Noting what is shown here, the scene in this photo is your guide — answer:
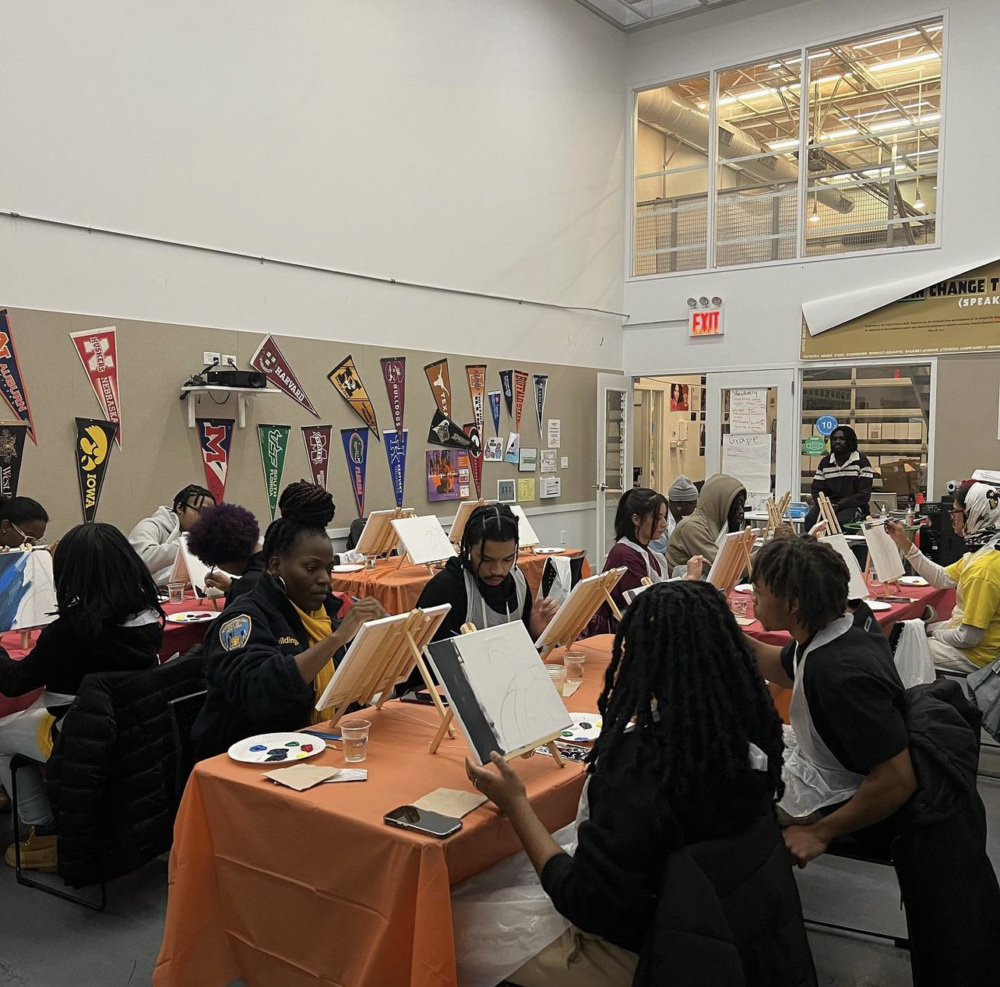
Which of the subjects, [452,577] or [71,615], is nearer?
[71,615]

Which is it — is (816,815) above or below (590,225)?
below

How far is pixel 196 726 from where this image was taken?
8.42 feet

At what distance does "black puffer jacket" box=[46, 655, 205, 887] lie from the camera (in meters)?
2.71

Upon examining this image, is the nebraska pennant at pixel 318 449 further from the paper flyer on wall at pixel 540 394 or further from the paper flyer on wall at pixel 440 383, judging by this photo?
the paper flyer on wall at pixel 540 394

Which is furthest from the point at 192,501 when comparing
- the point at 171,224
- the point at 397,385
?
the point at 397,385

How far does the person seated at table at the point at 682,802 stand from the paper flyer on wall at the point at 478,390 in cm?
652

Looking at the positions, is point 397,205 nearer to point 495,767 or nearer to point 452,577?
point 452,577

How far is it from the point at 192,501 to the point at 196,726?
294 centimetres

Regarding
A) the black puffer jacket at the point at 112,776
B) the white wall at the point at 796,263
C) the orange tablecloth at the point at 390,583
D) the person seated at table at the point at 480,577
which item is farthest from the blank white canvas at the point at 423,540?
the white wall at the point at 796,263

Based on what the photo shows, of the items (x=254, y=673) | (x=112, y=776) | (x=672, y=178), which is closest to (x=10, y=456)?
(x=112, y=776)

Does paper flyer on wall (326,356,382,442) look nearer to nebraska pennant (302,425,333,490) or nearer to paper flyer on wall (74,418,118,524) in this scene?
nebraska pennant (302,425,333,490)

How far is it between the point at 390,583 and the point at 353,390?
2279 millimetres

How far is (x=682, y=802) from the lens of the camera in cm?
157

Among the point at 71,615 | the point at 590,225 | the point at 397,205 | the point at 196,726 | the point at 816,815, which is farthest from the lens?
the point at 590,225
